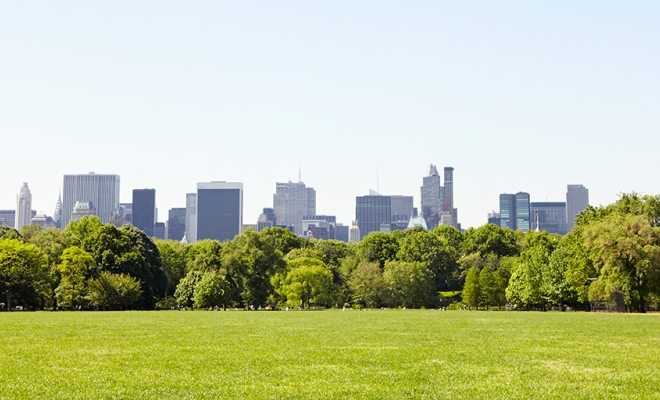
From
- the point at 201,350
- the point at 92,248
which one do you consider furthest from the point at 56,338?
the point at 92,248

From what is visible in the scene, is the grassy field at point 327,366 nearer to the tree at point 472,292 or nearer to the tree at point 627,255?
the tree at point 627,255

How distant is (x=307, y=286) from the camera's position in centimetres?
10512

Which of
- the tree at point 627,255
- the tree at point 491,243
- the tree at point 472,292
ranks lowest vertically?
the tree at point 472,292

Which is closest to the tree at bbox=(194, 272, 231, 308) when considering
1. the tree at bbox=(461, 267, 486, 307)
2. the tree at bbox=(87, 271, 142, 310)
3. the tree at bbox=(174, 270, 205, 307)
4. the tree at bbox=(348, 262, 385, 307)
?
the tree at bbox=(174, 270, 205, 307)

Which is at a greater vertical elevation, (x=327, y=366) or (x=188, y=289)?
(x=188, y=289)

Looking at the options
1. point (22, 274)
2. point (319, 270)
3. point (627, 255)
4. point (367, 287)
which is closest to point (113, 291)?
point (22, 274)

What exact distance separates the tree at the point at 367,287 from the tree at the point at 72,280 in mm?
43245

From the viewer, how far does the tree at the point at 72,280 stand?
279 ft

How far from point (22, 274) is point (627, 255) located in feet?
203

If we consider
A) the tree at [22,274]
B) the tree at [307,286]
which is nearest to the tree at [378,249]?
the tree at [307,286]

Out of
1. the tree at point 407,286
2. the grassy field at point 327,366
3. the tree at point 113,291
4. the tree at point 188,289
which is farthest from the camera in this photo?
the tree at point 407,286

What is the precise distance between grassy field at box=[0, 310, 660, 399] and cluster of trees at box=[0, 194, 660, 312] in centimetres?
4061

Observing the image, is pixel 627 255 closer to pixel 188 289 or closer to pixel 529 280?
pixel 529 280

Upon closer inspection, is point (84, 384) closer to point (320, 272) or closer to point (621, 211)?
point (621, 211)
